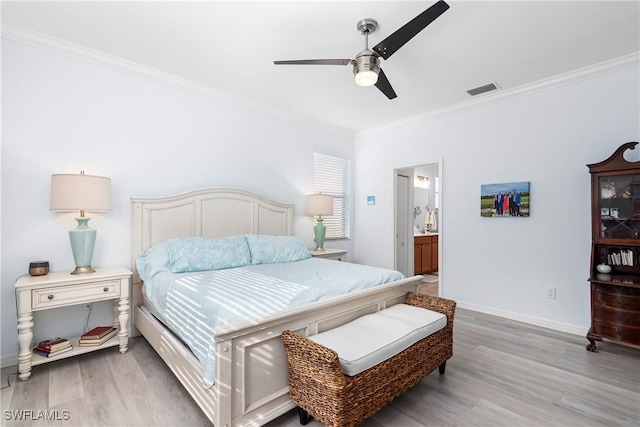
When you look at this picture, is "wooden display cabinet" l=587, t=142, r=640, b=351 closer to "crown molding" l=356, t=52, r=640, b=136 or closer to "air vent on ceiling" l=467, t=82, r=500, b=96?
"crown molding" l=356, t=52, r=640, b=136

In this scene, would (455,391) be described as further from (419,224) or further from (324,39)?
(419,224)

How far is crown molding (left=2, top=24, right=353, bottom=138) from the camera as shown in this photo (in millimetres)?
2463

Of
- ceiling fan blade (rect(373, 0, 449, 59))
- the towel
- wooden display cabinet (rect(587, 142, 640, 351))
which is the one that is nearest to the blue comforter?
ceiling fan blade (rect(373, 0, 449, 59))

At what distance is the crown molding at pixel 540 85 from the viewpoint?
2.84 m

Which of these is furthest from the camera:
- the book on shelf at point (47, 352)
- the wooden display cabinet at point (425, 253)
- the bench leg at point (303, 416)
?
the wooden display cabinet at point (425, 253)

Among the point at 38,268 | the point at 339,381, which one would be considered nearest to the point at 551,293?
the point at 339,381

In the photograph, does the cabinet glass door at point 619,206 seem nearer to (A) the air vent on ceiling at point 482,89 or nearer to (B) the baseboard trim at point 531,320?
(B) the baseboard trim at point 531,320

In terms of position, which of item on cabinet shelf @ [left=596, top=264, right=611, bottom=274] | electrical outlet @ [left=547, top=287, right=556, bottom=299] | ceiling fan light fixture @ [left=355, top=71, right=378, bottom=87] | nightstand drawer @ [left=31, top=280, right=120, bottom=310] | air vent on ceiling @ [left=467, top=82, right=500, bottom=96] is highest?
air vent on ceiling @ [left=467, top=82, right=500, bottom=96]

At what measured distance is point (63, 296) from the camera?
90.7 inches

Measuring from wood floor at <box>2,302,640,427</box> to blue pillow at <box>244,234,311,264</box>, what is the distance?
127 cm

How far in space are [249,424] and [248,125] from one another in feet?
10.7

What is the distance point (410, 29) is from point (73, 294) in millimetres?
3057

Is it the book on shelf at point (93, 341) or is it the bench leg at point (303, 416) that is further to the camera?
the book on shelf at point (93, 341)

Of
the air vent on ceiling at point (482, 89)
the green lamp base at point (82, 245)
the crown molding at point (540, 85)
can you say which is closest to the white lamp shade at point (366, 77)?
the air vent on ceiling at point (482, 89)
